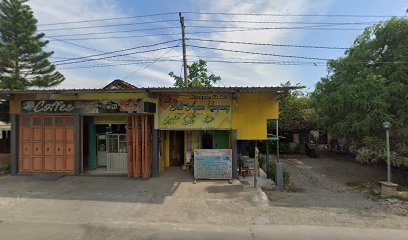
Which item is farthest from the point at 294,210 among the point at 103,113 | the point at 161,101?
the point at 103,113

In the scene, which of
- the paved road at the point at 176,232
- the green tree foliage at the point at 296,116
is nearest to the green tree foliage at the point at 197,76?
the green tree foliage at the point at 296,116

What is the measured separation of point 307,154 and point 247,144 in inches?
322

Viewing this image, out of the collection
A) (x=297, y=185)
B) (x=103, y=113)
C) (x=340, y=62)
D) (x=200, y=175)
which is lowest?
(x=297, y=185)

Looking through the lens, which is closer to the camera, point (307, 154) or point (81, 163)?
point (81, 163)

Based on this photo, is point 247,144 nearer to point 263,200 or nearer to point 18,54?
point 263,200

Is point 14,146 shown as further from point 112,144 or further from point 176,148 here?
point 176,148

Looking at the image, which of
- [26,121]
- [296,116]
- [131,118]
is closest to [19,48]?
[26,121]

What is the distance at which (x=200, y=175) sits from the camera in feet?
37.6

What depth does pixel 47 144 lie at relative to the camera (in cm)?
1257

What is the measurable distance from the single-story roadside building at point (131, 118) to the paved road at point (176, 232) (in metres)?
5.15

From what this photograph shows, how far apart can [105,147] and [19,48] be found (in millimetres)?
15016

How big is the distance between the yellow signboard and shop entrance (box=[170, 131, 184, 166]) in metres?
3.21

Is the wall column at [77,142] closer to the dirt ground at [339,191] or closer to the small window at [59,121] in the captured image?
the small window at [59,121]

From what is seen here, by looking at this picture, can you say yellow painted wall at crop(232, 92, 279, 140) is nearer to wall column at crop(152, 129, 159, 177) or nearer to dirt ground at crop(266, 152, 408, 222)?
dirt ground at crop(266, 152, 408, 222)
